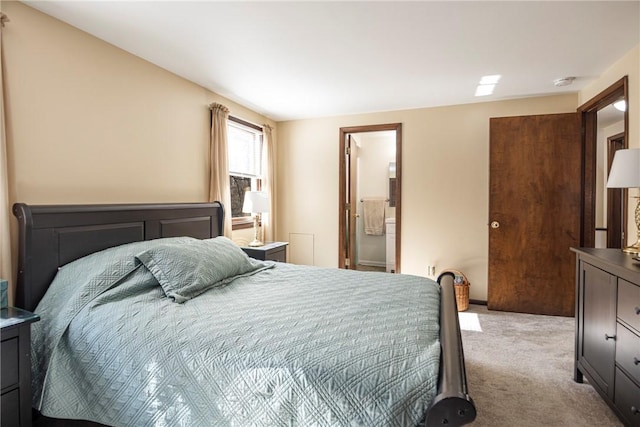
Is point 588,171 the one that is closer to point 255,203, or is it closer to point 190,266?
point 255,203

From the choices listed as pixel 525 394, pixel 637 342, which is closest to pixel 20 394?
pixel 525 394

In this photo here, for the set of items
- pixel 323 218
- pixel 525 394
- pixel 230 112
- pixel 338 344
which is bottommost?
pixel 525 394

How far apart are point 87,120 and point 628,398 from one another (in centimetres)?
363

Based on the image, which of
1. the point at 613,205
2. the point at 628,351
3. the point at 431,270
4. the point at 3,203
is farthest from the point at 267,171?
the point at 613,205

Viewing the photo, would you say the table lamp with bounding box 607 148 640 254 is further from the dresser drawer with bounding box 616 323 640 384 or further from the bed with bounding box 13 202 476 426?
the bed with bounding box 13 202 476 426

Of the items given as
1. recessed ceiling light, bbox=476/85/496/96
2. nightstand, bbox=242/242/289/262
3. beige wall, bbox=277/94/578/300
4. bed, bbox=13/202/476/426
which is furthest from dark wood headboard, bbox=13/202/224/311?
recessed ceiling light, bbox=476/85/496/96

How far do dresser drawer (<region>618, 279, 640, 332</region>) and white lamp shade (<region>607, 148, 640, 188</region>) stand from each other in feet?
1.90

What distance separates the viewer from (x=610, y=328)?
1.85 metres

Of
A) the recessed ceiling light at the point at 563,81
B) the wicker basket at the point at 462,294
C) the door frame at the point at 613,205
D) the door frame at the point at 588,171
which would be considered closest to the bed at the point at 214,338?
the wicker basket at the point at 462,294

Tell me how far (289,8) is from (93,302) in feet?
6.48

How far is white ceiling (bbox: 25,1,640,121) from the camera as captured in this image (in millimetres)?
1968

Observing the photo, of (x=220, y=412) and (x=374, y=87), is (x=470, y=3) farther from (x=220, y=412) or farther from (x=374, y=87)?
(x=220, y=412)

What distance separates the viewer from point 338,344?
1271 mm

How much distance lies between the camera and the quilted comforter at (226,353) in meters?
1.10
